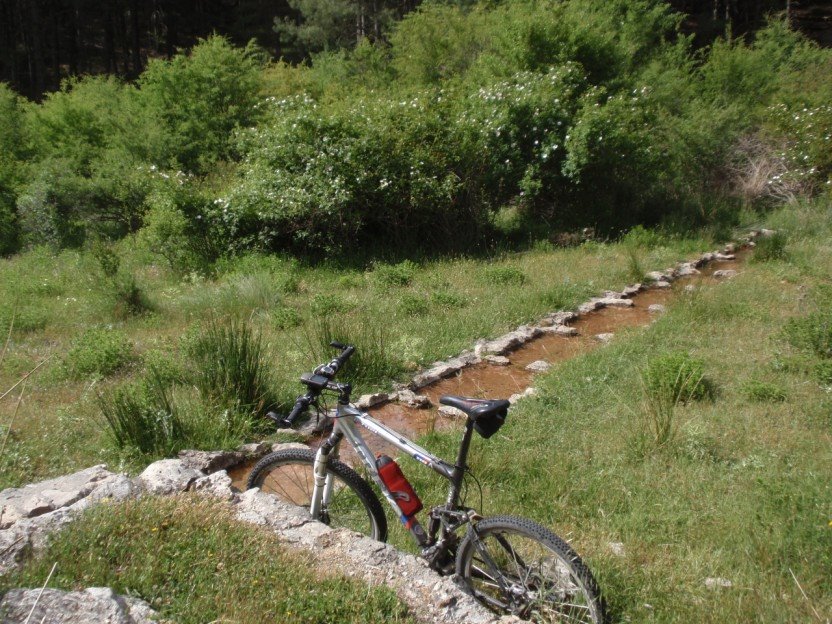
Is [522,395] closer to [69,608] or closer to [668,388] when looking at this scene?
[668,388]

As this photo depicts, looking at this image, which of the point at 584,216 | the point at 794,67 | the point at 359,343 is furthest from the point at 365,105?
the point at 794,67

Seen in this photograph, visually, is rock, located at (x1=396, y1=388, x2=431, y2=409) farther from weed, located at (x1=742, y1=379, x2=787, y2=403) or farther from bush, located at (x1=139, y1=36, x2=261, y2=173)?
bush, located at (x1=139, y1=36, x2=261, y2=173)

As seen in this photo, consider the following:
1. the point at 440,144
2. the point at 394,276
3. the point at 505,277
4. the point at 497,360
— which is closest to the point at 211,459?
the point at 497,360

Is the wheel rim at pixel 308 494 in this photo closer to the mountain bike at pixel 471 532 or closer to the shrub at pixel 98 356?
the mountain bike at pixel 471 532

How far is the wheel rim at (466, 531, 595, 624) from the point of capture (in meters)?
2.86

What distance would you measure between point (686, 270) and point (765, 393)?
6188 mm

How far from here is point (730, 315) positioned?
8281 millimetres

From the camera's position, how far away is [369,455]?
336 centimetres

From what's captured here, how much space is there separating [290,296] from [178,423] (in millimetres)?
4700

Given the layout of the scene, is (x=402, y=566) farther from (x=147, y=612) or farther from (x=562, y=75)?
(x=562, y=75)

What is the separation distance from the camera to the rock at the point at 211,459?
4754 mm

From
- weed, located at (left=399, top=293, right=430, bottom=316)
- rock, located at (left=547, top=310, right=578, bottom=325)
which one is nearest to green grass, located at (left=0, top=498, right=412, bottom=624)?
weed, located at (left=399, top=293, right=430, bottom=316)

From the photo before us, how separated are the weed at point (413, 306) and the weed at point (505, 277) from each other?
1.70 metres

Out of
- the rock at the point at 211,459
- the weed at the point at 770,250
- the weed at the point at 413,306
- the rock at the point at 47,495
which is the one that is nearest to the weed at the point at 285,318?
the weed at the point at 413,306
